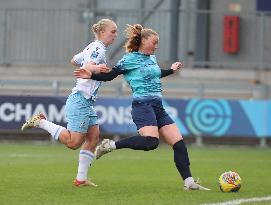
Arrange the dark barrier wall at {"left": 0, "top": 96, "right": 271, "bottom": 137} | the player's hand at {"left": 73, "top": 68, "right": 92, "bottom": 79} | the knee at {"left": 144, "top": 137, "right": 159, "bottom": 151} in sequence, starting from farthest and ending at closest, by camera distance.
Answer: the dark barrier wall at {"left": 0, "top": 96, "right": 271, "bottom": 137}
the knee at {"left": 144, "top": 137, "right": 159, "bottom": 151}
the player's hand at {"left": 73, "top": 68, "right": 92, "bottom": 79}

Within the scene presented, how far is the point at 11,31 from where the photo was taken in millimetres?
25516

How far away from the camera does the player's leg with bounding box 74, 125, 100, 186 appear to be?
41.0 ft

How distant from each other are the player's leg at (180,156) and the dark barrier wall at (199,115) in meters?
9.81

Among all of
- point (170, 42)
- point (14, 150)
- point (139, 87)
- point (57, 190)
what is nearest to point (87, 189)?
point (57, 190)

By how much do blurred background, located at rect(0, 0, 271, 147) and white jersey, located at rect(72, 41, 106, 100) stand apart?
31.0 feet

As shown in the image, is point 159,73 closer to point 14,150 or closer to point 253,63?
point 14,150

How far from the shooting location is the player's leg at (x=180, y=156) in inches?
474

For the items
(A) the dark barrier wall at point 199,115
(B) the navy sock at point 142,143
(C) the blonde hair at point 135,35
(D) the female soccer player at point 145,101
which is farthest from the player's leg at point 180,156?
(A) the dark barrier wall at point 199,115

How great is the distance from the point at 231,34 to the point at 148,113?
13914mm

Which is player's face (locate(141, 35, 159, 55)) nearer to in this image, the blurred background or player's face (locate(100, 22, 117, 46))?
player's face (locate(100, 22, 117, 46))

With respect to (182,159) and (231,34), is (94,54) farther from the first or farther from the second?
(231,34)

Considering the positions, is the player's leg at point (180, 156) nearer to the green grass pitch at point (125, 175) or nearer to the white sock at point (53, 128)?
the green grass pitch at point (125, 175)


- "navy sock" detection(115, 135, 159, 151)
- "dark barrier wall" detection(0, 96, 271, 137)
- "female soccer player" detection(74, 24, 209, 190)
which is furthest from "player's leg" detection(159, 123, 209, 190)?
"dark barrier wall" detection(0, 96, 271, 137)

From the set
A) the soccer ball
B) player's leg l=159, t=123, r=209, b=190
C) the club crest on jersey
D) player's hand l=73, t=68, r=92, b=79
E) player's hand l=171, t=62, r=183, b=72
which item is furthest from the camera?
player's hand l=171, t=62, r=183, b=72
